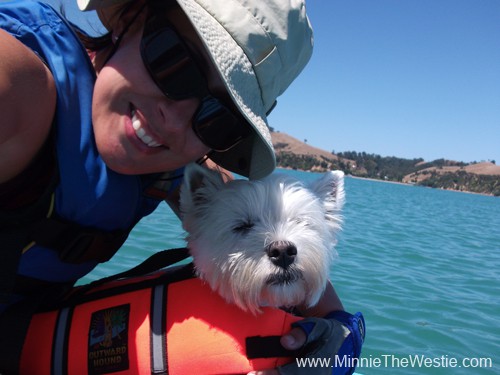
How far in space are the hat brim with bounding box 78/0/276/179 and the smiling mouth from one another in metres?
0.38

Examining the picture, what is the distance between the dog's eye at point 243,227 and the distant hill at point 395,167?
314 feet

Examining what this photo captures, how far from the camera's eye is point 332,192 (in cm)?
255

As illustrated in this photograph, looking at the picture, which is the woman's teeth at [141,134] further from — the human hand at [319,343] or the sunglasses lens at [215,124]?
the human hand at [319,343]

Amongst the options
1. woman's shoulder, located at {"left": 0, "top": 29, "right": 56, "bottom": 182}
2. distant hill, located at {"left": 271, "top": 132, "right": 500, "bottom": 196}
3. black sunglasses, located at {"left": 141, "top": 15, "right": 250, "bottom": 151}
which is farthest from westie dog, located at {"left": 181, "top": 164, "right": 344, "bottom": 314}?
distant hill, located at {"left": 271, "top": 132, "right": 500, "bottom": 196}

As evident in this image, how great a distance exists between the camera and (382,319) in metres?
5.69

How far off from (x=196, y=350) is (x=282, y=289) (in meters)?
0.46

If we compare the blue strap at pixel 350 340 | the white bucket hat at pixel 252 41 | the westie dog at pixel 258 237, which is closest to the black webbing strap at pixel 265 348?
the westie dog at pixel 258 237

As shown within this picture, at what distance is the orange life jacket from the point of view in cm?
Answer: 200

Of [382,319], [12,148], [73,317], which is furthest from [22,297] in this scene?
[382,319]

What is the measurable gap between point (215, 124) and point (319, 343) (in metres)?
1.06

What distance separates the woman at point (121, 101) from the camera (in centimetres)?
168

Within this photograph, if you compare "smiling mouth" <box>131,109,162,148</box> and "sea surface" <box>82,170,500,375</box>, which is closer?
"smiling mouth" <box>131,109,162,148</box>

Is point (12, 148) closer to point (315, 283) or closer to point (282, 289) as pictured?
point (282, 289)

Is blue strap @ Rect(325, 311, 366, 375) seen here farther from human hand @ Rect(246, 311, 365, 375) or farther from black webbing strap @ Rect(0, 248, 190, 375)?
black webbing strap @ Rect(0, 248, 190, 375)
